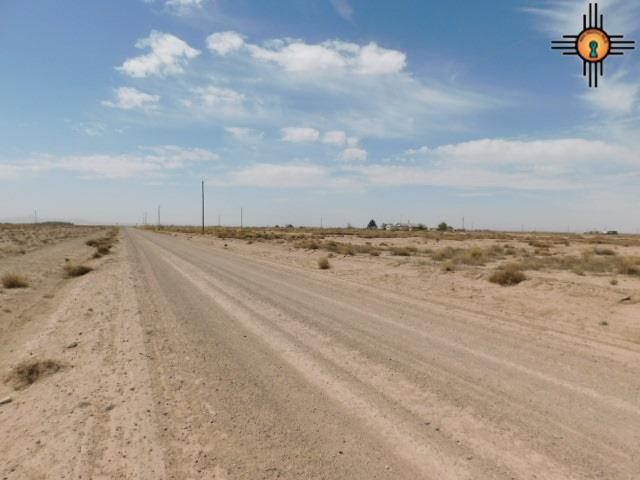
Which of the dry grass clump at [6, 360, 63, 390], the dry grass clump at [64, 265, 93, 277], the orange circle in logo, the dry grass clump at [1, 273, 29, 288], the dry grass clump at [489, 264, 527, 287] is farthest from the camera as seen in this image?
the dry grass clump at [64, 265, 93, 277]

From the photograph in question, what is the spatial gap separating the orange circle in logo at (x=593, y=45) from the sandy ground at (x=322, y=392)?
5251 mm

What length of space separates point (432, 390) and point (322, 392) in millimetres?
1455

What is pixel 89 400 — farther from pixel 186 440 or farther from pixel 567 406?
pixel 567 406

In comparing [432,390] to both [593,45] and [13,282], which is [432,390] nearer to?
[593,45]

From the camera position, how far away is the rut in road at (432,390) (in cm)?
406

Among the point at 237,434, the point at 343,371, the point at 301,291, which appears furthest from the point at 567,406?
the point at 301,291

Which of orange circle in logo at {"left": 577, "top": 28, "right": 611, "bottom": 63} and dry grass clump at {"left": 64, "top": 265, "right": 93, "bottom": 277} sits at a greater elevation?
orange circle in logo at {"left": 577, "top": 28, "right": 611, "bottom": 63}

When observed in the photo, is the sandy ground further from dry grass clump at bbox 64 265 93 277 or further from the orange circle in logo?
dry grass clump at bbox 64 265 93 277

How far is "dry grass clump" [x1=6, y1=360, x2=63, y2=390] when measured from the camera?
257 inches

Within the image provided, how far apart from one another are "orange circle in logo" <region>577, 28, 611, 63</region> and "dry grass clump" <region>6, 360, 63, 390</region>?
1029cm

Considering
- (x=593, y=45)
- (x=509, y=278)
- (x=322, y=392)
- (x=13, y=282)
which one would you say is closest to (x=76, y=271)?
(x=13, y=282)

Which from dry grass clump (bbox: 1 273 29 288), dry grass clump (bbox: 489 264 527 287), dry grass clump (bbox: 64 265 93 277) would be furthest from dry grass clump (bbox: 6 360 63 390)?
dry grass clump (bbox: 489 264 527 287)

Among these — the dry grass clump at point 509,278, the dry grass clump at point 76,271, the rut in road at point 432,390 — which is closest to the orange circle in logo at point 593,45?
the rut in road at point 432,390

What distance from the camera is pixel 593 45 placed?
7891mm
